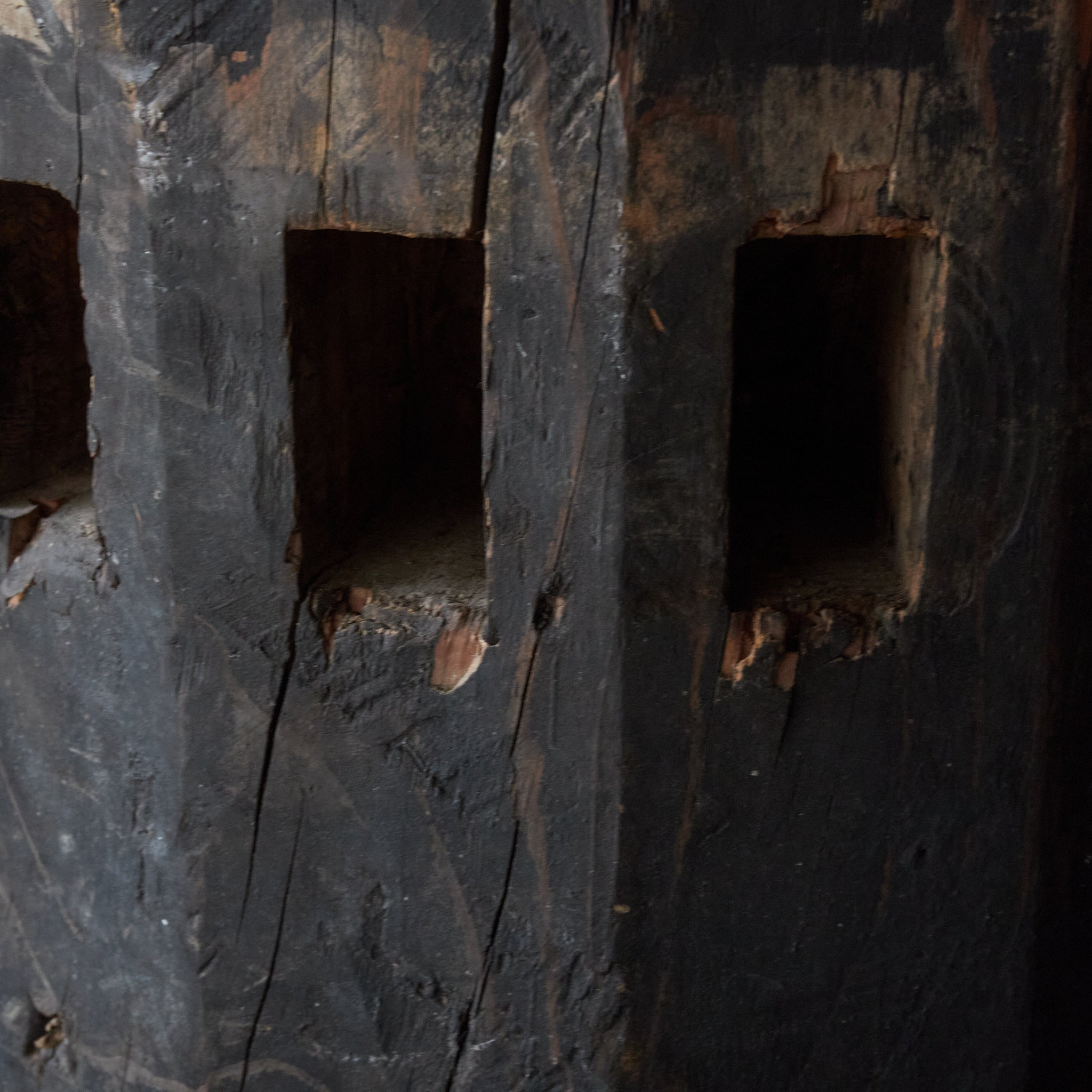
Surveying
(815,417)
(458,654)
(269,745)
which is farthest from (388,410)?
(815,417)

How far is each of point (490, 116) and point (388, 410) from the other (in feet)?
2.29

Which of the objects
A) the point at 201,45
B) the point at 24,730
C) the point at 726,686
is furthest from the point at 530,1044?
the point at 201,45

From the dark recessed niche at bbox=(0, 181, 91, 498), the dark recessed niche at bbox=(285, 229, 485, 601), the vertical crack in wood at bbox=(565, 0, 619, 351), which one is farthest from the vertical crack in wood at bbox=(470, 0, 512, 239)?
the dark recessed niche at bbox=(0, 181, 91, 498)

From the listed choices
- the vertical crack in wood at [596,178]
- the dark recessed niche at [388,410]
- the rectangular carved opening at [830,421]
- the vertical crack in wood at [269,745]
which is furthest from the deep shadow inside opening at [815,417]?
the vertical crack in wood at [269,745]

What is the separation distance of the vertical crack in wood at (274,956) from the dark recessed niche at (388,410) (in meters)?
0.46

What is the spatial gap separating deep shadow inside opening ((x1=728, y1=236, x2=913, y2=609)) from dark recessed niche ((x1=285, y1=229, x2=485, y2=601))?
530 millimetres

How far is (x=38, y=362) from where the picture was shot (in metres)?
2.57

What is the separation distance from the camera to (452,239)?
2.56m

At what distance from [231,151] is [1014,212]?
123 centimetres

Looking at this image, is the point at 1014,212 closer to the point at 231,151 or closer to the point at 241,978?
the point at 231,151

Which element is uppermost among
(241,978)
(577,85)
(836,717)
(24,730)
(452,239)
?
(577,85)

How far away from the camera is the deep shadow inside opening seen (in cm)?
225

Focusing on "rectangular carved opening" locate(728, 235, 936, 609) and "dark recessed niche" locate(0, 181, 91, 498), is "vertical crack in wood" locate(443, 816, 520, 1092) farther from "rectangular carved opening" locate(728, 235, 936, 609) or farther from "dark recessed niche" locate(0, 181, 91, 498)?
"dark recessed niche" locate(0, 181, 91, 498)

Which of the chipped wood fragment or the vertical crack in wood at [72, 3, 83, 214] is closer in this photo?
the vertical crack in wood at [72, 3, 83, 214]
